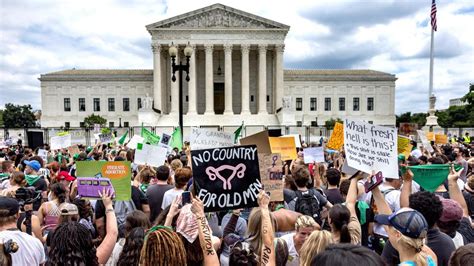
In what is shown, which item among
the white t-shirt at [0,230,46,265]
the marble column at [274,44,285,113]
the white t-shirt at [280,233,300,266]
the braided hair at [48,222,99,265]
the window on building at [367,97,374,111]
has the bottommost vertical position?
the white t-shirt at [280,233,300,266]

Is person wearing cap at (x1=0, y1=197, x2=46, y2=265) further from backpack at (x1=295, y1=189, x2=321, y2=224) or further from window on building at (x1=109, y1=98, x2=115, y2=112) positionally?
window on building at (x1=109, y1=98, x2=115, y2=112)

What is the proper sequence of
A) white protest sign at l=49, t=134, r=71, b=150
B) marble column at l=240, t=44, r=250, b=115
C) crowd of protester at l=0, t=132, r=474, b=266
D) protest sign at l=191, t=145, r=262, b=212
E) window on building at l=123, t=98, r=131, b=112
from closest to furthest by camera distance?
crowd of protester at l=0, t=132, r=474, b=266
protest sign at l=191, t=145, r=262, b=212
white protest sign at l=49, t=134, r=71, b=150
marble column at l=240, t=44, r=250, b=115
window on building at l=123, t=98, r=131, b=112

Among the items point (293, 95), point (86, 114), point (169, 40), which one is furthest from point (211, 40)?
point (86, 114)

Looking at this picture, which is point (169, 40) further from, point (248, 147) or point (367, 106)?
point (248, 147)

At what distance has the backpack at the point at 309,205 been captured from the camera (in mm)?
5398

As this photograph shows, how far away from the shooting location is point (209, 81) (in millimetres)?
56031

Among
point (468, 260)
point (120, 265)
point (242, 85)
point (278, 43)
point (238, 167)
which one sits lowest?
point (120, 265)

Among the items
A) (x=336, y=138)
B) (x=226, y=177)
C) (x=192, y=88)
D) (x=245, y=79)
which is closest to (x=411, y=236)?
(x=226, y=177)

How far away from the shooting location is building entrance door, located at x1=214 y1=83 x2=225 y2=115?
200 ft

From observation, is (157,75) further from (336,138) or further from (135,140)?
(336,138)

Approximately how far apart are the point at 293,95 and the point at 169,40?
2197 cm

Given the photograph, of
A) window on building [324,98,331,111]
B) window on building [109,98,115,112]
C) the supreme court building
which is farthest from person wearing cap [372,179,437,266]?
window on building [324,98,331,111]

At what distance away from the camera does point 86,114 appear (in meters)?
63.8

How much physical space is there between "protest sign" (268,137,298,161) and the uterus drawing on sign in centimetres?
702
